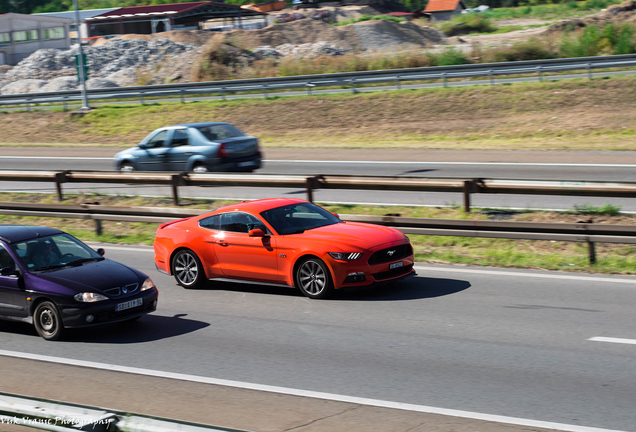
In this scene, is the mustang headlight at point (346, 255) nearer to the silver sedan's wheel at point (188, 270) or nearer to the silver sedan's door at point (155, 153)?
the silver sedan's wheel at point (188, 270)

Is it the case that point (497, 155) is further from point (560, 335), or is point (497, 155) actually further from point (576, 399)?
point (576, 399)

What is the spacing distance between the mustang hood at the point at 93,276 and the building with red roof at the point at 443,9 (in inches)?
4343

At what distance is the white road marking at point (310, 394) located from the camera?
5562 millimetres

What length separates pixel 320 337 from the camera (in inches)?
321

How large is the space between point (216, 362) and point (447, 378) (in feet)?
7.77

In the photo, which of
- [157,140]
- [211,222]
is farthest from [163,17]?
[211,222]

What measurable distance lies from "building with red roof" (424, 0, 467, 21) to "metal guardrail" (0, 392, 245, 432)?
114 metres

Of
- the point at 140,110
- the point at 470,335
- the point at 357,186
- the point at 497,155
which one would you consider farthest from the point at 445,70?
the point at 470,335

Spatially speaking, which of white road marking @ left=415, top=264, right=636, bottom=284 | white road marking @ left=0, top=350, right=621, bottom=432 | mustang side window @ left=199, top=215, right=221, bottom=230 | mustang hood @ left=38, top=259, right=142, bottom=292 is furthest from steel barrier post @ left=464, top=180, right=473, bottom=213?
white road marking @ left=0, top=350, right=621, bottom=432

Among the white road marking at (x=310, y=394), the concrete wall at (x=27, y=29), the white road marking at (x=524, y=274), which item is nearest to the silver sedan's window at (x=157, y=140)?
the white road marking at (x=524, y=274)

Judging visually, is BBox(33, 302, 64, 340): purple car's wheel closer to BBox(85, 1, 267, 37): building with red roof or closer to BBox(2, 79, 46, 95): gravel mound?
BBox(2, 79, 46, 95): gravel mound

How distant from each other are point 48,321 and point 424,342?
433 centimetres

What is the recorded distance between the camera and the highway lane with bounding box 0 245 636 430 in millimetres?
6297

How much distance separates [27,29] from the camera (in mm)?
72438
